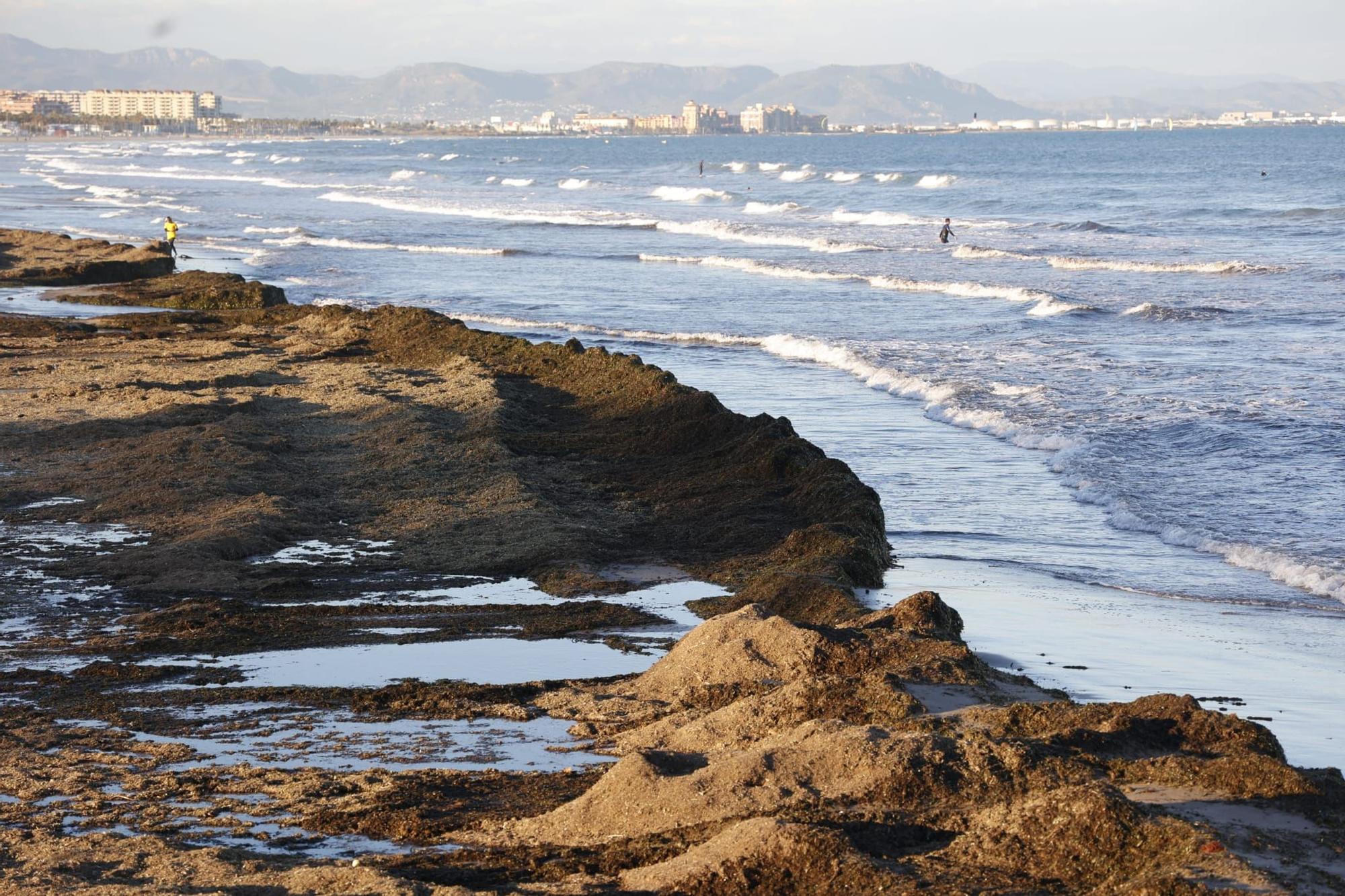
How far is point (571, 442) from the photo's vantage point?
47.5 feet

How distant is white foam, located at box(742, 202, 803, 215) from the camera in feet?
217

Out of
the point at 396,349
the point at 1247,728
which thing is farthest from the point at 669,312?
the point at 1247,728

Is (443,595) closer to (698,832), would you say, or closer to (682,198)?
(698,832)

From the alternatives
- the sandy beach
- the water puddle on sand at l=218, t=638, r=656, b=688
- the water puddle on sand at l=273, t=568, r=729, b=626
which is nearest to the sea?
the sandy beach

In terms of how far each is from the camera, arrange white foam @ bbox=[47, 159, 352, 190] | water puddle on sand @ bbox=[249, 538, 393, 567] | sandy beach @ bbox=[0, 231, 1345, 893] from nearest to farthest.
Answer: sandy beach @ bbox=[0, 231, 1345, 893], water puddle on sand @ bbox=[249, 538, 393, 567], white foam @ bbox=[47, 159, 352, 190]

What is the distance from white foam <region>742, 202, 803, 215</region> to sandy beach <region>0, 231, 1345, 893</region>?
52344 millimetres

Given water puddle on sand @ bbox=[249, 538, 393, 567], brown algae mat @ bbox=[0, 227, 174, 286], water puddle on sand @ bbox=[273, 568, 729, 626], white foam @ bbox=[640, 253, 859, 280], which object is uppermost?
white foam @ bbox=[640, 253, 859, 280]

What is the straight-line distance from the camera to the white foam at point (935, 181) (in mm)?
84812

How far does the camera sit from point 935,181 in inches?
3420

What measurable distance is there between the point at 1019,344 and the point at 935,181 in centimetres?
6489

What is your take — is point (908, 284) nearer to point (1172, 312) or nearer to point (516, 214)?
point (1172, 312)

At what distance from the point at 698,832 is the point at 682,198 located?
74937mm

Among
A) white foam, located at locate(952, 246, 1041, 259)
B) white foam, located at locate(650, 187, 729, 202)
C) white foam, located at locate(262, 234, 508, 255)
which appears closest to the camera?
white foam, located at locate(952, 246, 1041, 259)

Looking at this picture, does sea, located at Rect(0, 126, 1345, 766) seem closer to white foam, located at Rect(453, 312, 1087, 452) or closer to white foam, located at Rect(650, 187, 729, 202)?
white foam, located at Rect(453, 312, 1087, 452)
